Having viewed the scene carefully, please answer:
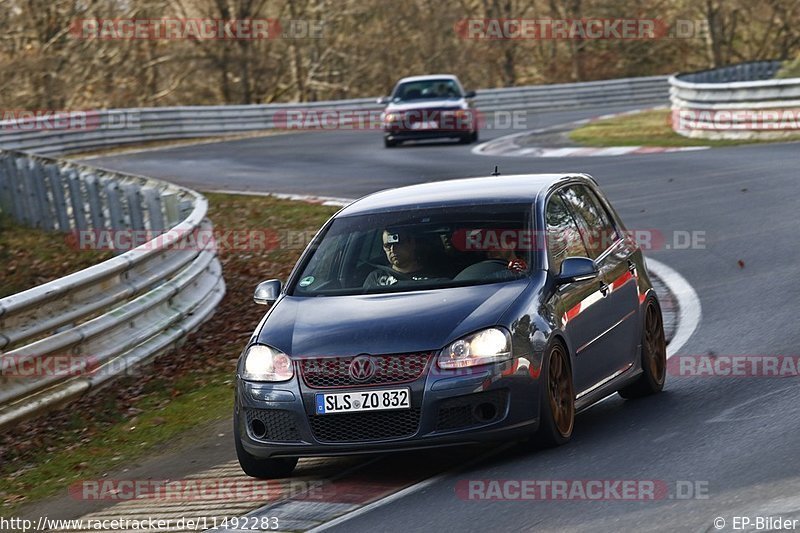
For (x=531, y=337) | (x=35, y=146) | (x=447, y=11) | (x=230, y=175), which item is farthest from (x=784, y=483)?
(x=447, y=11)

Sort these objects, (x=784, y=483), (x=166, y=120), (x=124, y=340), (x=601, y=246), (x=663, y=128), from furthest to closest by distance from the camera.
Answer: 1. (x=166, y=120)
2. (x=663, y=128)
3. (x=124, y=340)
4. (x=601, y=246)
5. (x=784, y=483)

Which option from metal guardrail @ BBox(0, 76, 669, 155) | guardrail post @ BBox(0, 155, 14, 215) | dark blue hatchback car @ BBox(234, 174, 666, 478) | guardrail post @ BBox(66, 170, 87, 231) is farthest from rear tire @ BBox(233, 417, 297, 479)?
metal guardrail @ BBox(0, 76, 669, 155)

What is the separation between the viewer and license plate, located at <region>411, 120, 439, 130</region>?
32.8m

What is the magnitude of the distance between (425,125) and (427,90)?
1655 mm

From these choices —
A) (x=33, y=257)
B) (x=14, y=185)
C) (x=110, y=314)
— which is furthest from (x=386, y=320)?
(x=14, y=185)

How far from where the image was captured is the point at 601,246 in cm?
935

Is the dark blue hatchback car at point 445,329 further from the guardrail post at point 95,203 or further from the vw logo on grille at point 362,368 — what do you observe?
the guardrail post at point 95,203

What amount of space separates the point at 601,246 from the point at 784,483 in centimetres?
288

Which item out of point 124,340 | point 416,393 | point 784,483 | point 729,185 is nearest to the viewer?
point 784,483

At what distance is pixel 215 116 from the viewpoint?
1606 inches

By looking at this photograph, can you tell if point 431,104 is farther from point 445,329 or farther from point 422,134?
point 445,329

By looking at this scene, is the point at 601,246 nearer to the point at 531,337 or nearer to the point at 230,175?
the point at 531,337

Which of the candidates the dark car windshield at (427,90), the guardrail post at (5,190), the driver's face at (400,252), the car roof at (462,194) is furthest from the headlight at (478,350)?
the dark car windshield at (427,90)

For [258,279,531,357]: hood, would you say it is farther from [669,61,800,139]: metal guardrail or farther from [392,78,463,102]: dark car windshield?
[392,78,463,102]: dark car windshield
